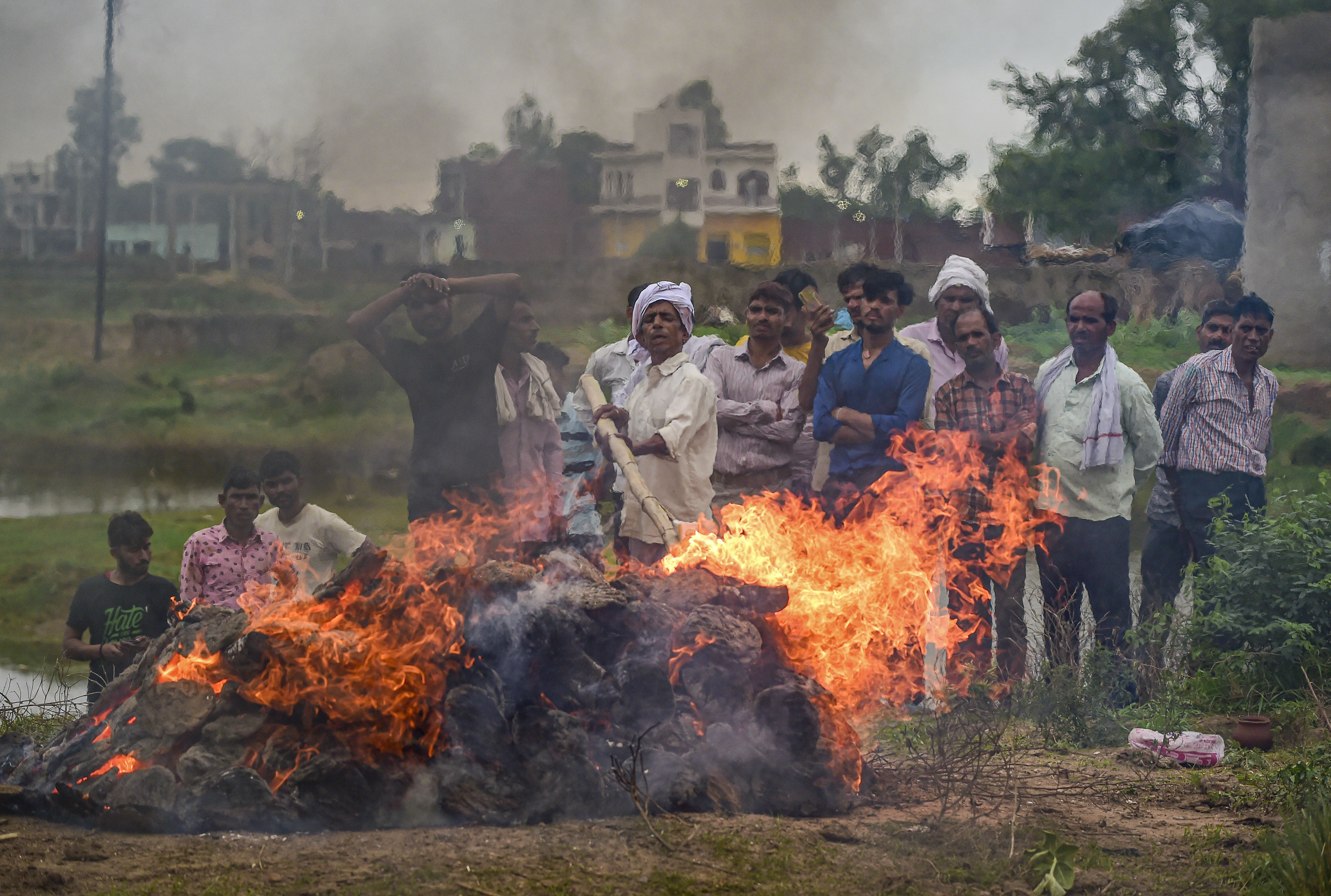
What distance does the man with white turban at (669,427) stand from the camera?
5.95 meters

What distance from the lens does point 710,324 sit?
18.2 metres

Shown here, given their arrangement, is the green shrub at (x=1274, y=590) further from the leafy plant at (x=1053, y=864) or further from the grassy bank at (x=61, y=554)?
the grassy bank at (x=61, y=554)

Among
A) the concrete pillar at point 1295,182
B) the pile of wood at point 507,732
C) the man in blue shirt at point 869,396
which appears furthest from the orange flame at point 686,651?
the concrete pillar at point 1295,182

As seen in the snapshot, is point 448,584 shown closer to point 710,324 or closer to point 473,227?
point 473,227

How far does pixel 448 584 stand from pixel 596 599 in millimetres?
635

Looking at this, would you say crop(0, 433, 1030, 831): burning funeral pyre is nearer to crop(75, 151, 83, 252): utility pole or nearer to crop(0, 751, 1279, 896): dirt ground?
crop(0, 751, 1279, 896): dirt ground

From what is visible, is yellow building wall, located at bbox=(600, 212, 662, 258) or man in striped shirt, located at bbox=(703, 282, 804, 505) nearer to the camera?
man in striped shirt, located at bbox=(703, 282, 804, 505)

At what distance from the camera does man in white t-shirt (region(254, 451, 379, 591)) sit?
609 cm

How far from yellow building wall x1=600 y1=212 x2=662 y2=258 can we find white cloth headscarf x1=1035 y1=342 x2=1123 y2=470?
549cm

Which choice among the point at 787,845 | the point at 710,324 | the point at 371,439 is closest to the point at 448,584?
the point at 787,845

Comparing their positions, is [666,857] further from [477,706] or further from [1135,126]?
[1135,126]

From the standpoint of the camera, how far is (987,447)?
6.23 meters

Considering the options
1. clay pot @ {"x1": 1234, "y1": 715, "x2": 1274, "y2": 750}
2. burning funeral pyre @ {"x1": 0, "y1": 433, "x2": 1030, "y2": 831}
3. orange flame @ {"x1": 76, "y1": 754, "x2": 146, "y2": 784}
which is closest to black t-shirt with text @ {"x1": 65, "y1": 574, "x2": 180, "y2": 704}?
burning funeral pyre @ {"x1": 0, "y1": 433, "x2": 1030, "y2": 831}

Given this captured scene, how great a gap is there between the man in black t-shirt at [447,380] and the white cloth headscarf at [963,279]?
8.07ft
